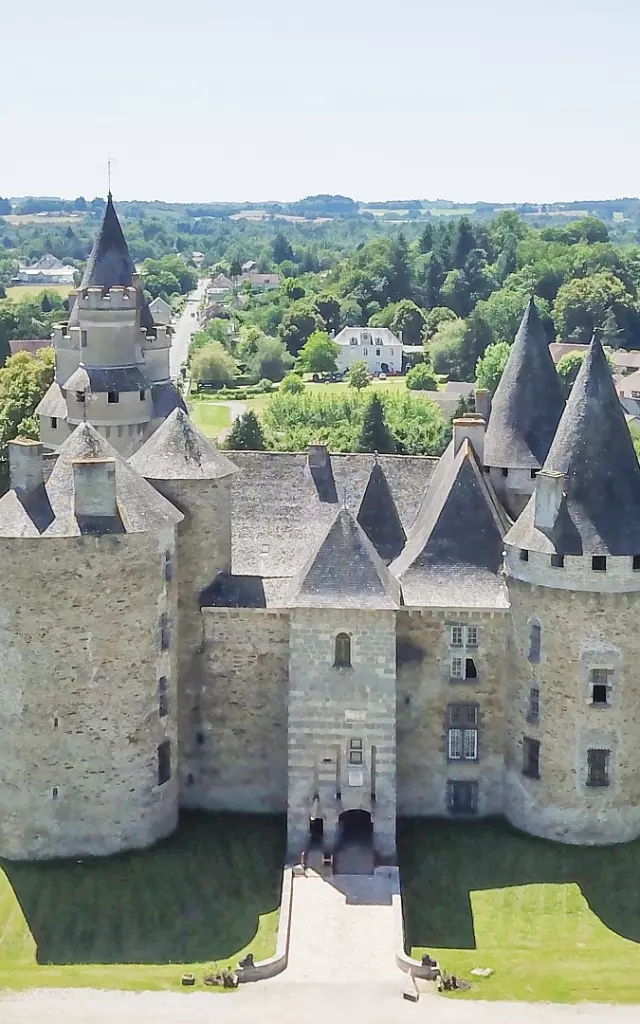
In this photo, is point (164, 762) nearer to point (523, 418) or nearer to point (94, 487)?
point (94, 487)

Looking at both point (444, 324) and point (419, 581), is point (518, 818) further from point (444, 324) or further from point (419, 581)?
point (444, 324)

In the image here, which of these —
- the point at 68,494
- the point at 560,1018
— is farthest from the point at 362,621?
the point at 560,1018

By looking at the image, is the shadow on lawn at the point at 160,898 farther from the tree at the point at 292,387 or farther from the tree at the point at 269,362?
the tree at the point at 269,362

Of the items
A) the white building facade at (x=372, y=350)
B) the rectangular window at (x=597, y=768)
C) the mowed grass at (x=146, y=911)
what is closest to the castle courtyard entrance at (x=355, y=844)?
the mowed grass at (x=146, y=911)

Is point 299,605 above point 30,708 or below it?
above

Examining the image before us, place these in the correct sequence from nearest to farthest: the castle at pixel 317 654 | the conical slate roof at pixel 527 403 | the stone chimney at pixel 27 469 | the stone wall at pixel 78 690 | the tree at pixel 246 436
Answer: the stone wall at pixel 78 690
the castle at pixel 317 654
the stone chimney at pixel 27 469
the conical slate roof at pixel 527 403
the tree at pixel 246 436

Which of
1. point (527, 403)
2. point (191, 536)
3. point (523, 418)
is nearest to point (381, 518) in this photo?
point (523, 418)
